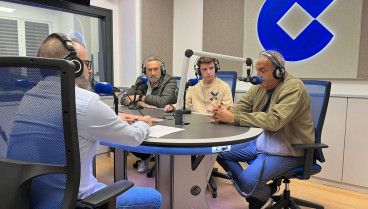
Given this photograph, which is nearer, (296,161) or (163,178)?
(163,178)

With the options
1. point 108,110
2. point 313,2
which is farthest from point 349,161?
point 108,110

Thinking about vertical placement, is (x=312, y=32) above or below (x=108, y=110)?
above

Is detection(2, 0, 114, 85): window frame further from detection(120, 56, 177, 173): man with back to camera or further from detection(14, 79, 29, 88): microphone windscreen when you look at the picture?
detection(14, 79, 29, 88): microphone windscreen

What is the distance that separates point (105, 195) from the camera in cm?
92

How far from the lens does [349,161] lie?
8.85ft

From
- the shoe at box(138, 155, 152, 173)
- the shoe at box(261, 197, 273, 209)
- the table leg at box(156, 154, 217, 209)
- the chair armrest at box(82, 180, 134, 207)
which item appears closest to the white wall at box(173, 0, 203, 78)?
the shoe at box(138, 155, 152, 173)

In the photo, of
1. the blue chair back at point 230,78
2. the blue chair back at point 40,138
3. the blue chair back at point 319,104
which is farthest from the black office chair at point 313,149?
the blue chair back at point 40,138

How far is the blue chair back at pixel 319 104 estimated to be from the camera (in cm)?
194

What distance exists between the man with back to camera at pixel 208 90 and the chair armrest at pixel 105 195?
1.70 m

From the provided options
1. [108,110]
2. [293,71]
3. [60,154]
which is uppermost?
[293,71]

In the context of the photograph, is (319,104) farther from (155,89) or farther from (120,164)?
(155,89)

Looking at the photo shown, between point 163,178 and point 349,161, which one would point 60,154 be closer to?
point 163,178

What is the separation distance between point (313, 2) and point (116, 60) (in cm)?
251

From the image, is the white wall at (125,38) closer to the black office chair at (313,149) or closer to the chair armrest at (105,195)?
the black office chair at (313,149)
